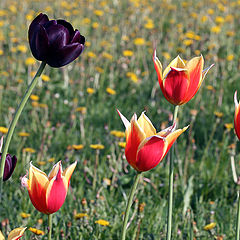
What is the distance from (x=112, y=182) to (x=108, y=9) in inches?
133

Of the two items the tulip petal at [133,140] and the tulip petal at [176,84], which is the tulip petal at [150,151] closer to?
the tulip petal at [133,140]

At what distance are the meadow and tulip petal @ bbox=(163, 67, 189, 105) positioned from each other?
59cm

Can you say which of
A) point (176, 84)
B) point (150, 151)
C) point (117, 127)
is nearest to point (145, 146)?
point (150, 151)

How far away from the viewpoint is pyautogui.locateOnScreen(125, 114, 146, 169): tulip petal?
90 centimetres

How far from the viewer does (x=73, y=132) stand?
267 centimetres

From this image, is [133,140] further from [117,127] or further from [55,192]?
[117,127]

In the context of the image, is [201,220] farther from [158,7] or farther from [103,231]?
[158,7]

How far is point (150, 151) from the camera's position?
88cm

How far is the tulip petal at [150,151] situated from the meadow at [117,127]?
0.63 m

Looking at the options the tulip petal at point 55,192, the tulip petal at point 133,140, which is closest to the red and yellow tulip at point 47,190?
the tulip petal at point 55,192

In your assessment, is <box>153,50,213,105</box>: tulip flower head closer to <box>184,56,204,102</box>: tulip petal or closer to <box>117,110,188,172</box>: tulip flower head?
<box>184,56,204,102</box>: tulip petal

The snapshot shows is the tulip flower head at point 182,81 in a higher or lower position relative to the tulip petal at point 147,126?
higher

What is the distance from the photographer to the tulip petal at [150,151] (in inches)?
34.7

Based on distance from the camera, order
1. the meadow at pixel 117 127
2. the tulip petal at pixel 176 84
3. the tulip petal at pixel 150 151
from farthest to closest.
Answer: the meadow at pixel 117 127 < the tulip petal at pixel 176 84 < the tulip petal at pixel 150 151
